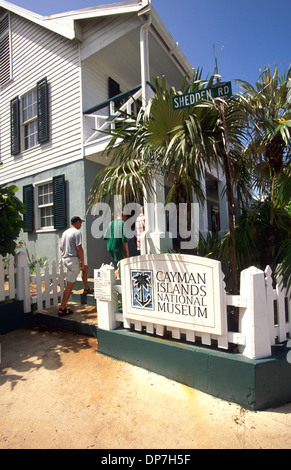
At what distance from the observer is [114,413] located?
2248 mm

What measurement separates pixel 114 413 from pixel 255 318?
1532 mm

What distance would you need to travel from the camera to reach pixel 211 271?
2486 millimetres

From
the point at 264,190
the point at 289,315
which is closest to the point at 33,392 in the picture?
the point at 289,315

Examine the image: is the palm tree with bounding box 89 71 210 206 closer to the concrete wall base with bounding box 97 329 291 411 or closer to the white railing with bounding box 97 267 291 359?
the white railing with bounding box 97 267 291 359

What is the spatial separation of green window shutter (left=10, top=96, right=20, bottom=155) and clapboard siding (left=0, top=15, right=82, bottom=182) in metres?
0.23

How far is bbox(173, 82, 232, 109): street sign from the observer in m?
2.34

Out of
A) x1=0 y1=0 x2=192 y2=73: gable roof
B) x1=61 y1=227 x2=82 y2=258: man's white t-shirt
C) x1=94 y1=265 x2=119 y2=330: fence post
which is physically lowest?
x1=94 y1=265 x2=119 y2=330: fence post

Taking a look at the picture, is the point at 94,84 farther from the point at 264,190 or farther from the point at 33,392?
the point at 33,392

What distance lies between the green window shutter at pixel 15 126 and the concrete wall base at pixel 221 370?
8.10 m

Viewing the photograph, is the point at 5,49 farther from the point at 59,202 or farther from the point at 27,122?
the point at 59,202

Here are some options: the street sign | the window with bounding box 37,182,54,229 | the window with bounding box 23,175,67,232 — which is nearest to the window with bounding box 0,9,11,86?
the window with bounding box 23,175,67,232

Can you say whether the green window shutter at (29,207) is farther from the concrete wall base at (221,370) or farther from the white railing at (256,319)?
the white railing at (256,319)
